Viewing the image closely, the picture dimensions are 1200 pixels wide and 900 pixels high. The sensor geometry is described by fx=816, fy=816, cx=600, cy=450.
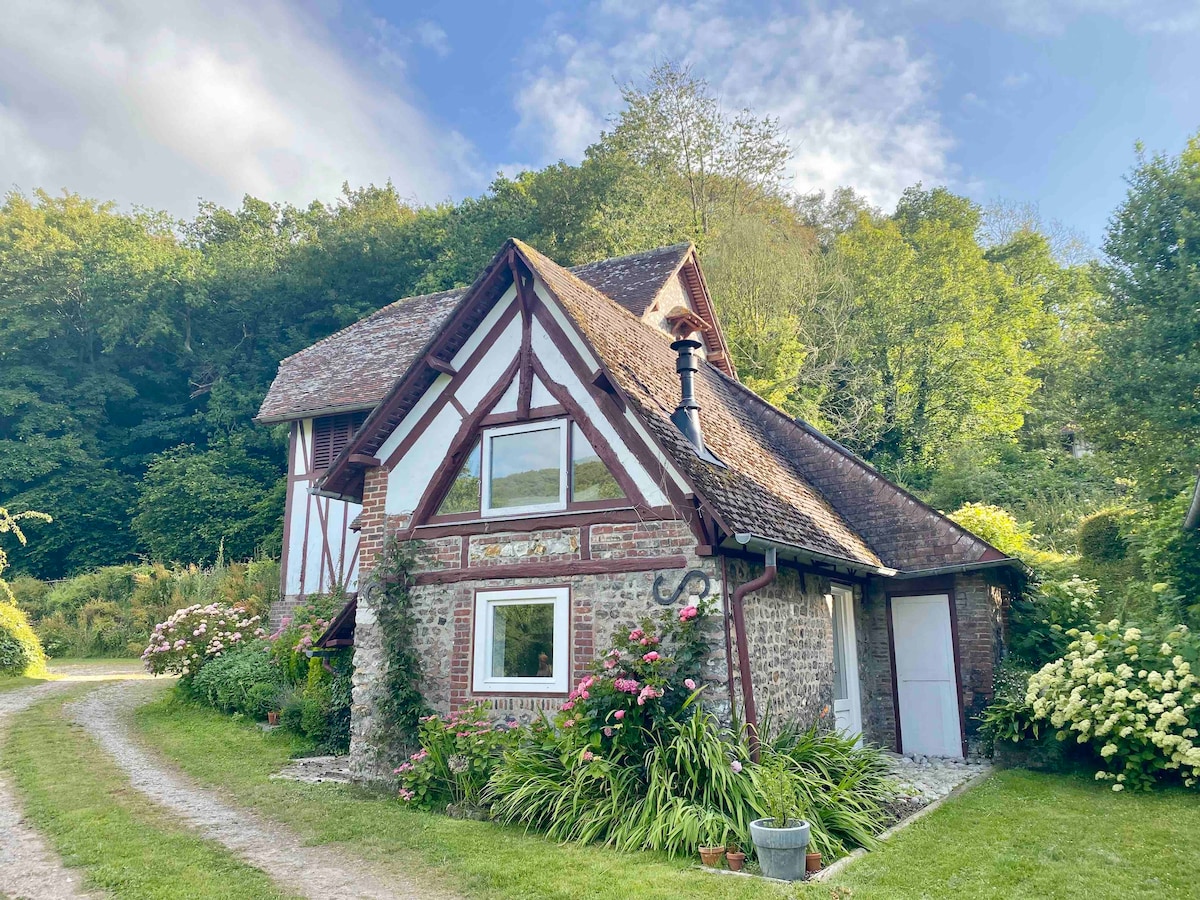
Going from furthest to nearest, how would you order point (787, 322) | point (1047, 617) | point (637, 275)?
point (787, 322) < point (637, 275) < point (1047, 617)

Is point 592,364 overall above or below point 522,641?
above

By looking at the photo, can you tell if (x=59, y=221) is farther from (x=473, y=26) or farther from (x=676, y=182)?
(x=473, y=26)

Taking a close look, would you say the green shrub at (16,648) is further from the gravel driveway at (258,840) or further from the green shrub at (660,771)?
the green shrub at (660,771)

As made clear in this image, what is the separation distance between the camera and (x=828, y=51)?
10.8 metres

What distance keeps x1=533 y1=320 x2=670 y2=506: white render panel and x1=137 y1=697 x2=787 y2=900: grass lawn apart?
141 inches

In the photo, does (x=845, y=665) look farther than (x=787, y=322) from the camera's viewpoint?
No

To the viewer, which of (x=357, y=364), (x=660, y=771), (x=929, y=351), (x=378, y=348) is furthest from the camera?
(x=929, y=351)

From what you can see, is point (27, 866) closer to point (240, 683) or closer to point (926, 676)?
point (240, 683)

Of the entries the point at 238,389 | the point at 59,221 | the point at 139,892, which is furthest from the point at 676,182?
the point at 139,892

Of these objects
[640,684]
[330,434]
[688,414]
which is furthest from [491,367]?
[330,434]

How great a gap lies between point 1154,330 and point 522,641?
15.1 m

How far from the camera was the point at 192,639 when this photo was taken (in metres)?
14.9

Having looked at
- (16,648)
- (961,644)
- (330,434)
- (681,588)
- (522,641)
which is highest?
(330,434)

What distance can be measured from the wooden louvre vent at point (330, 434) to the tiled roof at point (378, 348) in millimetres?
545
